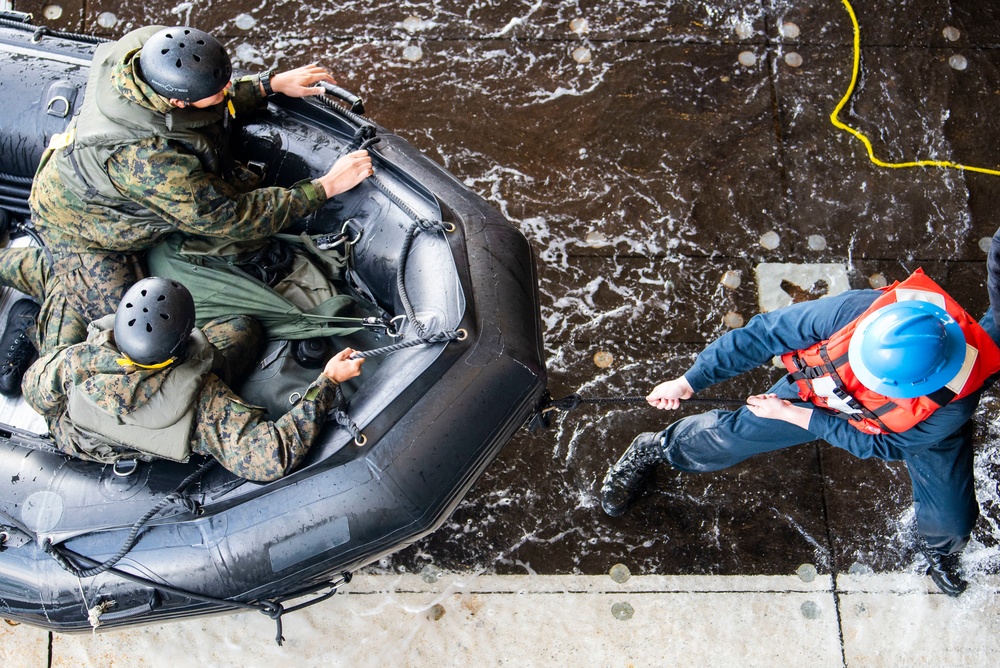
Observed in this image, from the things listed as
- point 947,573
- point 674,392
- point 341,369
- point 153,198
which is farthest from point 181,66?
point 947,573

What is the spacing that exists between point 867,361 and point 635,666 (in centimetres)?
168

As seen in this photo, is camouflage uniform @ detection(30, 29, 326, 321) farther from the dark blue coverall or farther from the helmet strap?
the dark blue coverall

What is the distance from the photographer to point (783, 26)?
460 cm

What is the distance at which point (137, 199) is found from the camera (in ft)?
8.84

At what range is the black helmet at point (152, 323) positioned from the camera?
7.80ft

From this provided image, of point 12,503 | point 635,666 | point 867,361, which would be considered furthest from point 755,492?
point 12,503

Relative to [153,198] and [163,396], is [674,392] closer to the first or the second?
[163,396]

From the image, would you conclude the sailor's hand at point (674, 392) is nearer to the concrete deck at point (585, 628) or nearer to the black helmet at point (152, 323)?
the concrete deck at point (585, 628)

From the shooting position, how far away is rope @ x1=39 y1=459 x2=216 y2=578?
2.68m

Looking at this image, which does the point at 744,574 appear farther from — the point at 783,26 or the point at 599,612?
the point at 783,26

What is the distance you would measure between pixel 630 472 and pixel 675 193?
1.45 metres

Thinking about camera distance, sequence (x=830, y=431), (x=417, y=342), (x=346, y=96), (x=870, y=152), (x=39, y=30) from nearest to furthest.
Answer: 1. (x=417, y=342)
2. (x=830, y=431)
3. (x=346, y=96)
4. (x=39, y=30)
5. (x=870, y=152)

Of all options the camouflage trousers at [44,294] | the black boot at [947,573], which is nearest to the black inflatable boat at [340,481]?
the camouflage trousers at [44,294]

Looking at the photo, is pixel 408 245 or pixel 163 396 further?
pixel 408 245
